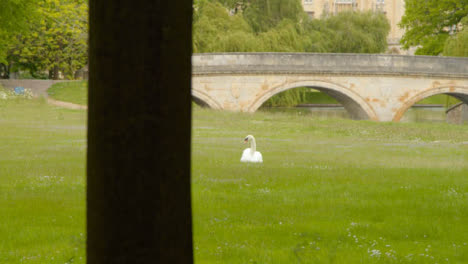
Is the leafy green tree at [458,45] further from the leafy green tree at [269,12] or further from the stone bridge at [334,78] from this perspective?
the leafy green tree at [269,12]

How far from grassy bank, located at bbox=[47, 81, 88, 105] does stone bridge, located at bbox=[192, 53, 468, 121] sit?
5.33 meters

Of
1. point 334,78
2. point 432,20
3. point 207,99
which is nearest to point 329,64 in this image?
point 334,78

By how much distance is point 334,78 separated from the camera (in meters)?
33.2

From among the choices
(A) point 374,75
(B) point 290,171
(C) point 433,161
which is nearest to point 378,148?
(C) point 433,161

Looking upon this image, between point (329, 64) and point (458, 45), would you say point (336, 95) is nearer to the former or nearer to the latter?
point (329, 64)

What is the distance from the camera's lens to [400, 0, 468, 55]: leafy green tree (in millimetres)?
43469

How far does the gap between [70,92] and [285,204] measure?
27.4m

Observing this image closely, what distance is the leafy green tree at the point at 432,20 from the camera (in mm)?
43469

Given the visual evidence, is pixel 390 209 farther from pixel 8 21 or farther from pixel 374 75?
pixel 374 75

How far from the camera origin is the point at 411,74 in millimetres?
33562

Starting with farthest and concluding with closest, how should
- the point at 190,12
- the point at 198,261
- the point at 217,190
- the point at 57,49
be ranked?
Answer: the point at 57,49 → the point at 217,190 → the point at 198,261 → the point at 190,12

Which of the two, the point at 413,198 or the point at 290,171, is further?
the point at 290,171

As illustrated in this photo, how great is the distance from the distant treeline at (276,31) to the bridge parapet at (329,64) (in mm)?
3362

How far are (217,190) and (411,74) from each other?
1058 inches
